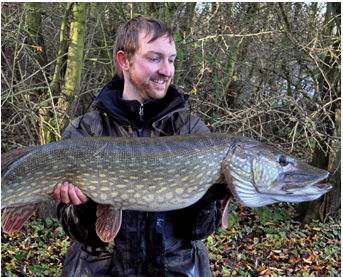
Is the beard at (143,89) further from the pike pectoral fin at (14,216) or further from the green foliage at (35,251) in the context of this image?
the green foliage at (35,251)

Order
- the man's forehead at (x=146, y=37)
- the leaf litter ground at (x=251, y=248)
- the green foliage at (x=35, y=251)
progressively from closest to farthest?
the man's forehead at (x=146, y=37), the green foliage at (x=35, y=251), the leaf litter ground at (x=251, y=248)

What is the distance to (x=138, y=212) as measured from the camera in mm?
1522

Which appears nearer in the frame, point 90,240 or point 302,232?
point 90,240

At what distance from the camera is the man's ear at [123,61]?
1.72m

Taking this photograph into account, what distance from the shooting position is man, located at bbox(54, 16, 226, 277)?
1.46 meters

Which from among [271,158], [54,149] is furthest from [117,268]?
[271,158]

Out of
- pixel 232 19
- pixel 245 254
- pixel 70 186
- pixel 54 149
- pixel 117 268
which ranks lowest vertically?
pixel 245 254

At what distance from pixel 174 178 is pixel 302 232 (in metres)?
3.32

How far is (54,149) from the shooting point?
1442 mm

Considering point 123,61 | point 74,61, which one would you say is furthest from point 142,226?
point 74,61

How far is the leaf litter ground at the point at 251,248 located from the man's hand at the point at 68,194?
1.98 m

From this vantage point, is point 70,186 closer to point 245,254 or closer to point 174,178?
point 174,178

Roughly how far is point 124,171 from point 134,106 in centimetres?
35

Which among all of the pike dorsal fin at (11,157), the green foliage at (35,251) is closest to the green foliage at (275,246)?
the green foliage at (35,251)
